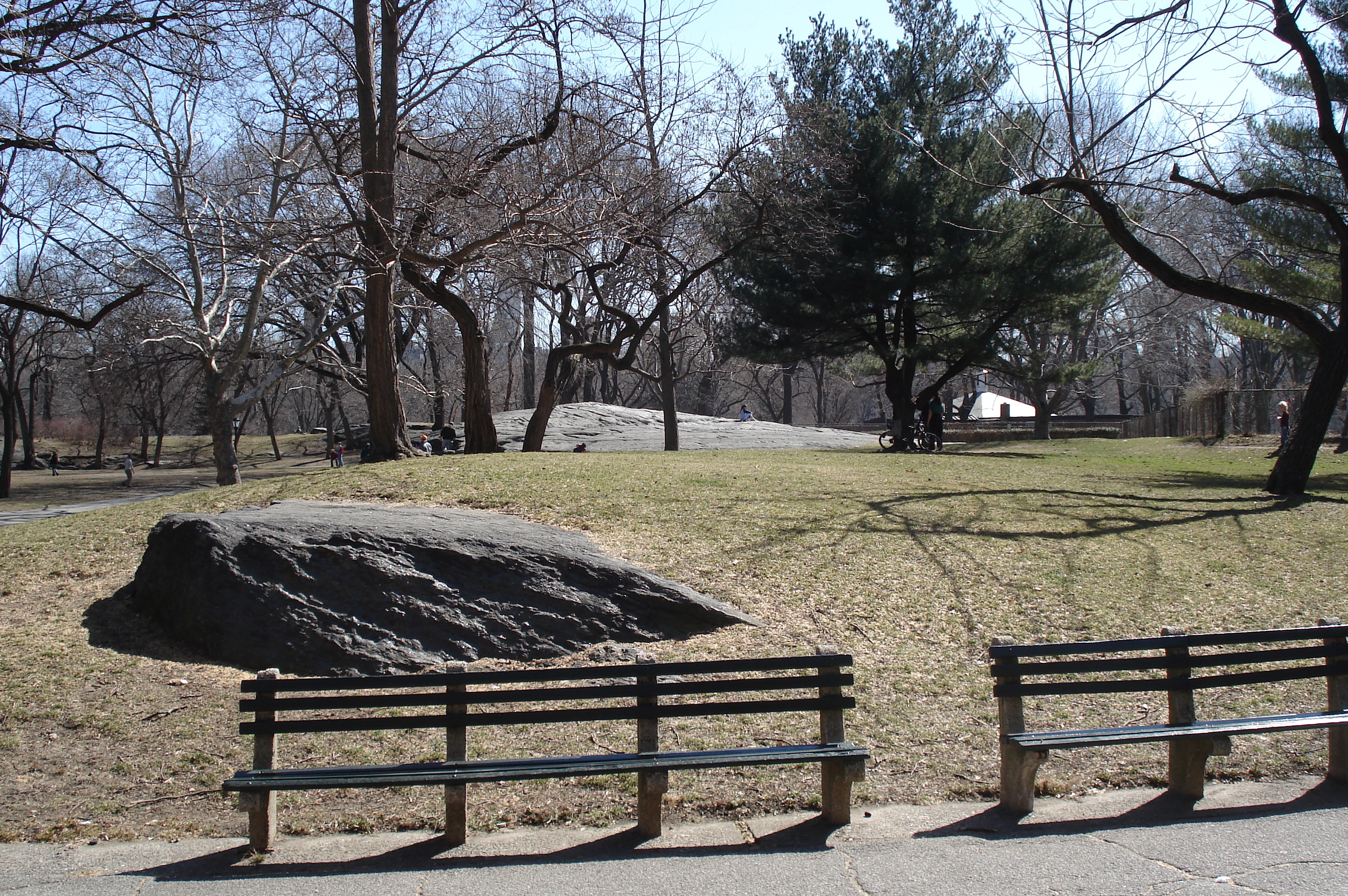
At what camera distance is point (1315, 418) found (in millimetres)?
12516

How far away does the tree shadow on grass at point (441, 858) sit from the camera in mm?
3971

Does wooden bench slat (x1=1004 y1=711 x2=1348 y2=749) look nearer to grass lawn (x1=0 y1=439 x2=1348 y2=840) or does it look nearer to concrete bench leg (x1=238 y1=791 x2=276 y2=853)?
grass lawn (x1=0 y1=439 x2=1348 y2=840)

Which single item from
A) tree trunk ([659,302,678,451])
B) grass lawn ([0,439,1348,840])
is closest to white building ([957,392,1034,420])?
tree trunk ([659,302,678,451])

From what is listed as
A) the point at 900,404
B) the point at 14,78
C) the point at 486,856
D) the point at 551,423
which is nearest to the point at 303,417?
the point at 551,423

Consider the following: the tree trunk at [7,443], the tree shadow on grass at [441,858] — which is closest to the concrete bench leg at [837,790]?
the tree shadow on grass at [441,858]

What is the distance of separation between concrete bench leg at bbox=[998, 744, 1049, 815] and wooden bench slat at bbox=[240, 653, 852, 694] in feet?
3.14

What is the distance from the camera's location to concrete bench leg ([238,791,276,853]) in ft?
13.7

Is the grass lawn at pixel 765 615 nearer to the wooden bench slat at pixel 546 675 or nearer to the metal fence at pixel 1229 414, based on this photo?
the wooden bench slat at pixel 546 675

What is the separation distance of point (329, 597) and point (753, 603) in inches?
129

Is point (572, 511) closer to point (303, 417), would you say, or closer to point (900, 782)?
point (900, 782)

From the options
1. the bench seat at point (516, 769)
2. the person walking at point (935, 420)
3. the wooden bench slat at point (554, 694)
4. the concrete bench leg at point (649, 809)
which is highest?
the person walking at point (935, 420)

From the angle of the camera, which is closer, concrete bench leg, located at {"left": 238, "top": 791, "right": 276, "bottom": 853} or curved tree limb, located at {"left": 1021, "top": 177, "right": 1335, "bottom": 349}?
concrete bench leg, located at {"left": 238, "top": 791, "right": 276, "bottom": 853}

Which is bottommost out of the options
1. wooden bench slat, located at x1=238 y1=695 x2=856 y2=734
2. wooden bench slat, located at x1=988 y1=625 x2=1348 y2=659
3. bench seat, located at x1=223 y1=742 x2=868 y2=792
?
bench seat, located at x1=223 y1=742 x2=868 y2=792

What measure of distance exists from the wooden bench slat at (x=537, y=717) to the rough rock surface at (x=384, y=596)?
2.00m
